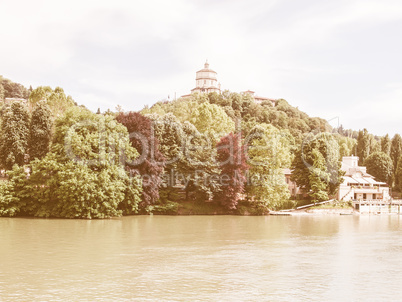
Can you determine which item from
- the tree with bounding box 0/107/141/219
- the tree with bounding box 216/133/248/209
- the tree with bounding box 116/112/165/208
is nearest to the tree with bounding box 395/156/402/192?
the tree with bounding box 216/133/248/209

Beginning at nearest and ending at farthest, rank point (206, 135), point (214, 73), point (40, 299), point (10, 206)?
point (40, 299)
point (10, 206)
point (206, 135)
point (214, 73)

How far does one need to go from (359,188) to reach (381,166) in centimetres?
1905

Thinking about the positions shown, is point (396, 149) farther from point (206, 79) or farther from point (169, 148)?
point (206, 79)

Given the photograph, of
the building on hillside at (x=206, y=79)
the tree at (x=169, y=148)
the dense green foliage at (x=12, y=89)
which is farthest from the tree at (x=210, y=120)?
the building on hillside at (x=206, y=79)

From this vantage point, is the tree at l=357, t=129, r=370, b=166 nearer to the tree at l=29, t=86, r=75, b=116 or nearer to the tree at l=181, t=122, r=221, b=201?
the tree at l=181, t=122, r=221, b=201

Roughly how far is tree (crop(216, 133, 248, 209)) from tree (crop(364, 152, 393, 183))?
161 ft

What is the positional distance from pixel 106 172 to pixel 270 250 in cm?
2060

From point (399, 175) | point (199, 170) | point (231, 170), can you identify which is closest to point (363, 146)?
point (399, 175)

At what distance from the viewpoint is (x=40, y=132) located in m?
51.1

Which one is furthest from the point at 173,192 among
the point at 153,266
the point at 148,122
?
the point at 153,266

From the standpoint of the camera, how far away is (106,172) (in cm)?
4447

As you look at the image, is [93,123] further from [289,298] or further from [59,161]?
[289,298]

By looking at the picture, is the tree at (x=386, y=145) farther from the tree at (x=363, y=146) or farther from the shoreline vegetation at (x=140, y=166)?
the shoreline vegetation at (x=140, y=166)

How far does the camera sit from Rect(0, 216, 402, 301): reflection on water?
62.7 ft
